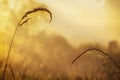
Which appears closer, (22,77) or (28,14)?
(28,14)

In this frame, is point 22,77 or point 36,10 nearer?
point 36,10

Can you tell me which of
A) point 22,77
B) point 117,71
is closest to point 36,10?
point 22,77

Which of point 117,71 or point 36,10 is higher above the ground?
point 36,10

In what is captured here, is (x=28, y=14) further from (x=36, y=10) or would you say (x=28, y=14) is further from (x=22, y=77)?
(x=22, y=77)

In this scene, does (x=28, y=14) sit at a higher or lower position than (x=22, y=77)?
higher

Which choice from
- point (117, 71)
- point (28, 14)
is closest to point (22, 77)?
point (117, 71)

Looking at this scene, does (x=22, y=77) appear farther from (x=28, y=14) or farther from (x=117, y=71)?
(x=28, y=14)

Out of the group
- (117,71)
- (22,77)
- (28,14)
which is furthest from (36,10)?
(117,71)

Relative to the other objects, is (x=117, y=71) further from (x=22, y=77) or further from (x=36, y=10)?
(x=36, y=10)
